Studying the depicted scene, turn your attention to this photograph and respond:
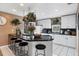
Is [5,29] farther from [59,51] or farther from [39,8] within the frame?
[59,51]

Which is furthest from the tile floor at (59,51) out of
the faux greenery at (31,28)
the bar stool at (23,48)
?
the faux greenery at (31,28)

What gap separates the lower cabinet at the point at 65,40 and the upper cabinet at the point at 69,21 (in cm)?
23

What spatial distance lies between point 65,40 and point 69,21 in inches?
16.6

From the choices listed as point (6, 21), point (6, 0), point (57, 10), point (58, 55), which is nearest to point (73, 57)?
point (58, 55)

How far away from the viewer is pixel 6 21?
234 cm

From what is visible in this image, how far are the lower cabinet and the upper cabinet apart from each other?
0.77 ft

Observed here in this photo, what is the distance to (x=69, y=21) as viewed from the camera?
7.54 ft

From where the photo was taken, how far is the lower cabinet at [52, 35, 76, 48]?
2.30 m

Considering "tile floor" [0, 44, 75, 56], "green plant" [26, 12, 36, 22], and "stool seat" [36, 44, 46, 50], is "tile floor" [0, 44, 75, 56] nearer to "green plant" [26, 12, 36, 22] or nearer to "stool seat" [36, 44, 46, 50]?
"stool seat" [36, 44, 46, 50]

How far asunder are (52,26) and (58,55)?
0.65 meters

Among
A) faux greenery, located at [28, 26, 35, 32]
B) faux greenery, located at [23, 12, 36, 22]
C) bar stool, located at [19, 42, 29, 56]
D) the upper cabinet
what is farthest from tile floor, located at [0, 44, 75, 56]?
faux greenery, located at [23, 12, 36, 22]

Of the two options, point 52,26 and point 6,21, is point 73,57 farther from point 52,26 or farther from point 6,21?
point 6,21

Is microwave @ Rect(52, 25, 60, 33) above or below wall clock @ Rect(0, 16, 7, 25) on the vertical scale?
below

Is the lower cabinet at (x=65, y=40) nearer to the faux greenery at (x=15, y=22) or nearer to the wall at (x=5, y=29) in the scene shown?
the faux greenery at (x=15, y=22)
